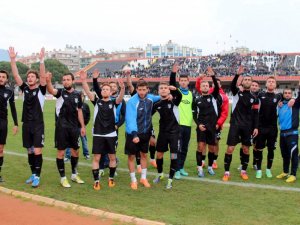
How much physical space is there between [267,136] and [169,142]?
95.1 inches

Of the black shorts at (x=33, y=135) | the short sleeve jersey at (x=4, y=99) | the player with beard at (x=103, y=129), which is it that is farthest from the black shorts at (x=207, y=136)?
the short sleeve jersey at (x=4, y=99)

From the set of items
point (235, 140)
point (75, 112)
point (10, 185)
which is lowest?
point (10, 185)

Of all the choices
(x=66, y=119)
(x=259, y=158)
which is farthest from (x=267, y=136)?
(x=66, y=119)

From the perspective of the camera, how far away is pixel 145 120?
25.0 ft

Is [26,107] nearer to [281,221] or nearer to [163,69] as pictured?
[281,221]

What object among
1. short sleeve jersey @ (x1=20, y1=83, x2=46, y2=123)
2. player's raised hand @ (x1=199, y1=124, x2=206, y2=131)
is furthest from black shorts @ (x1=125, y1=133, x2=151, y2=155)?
short sleeve jersey @ (x1=20, y1=83, x2=46, y2=123)

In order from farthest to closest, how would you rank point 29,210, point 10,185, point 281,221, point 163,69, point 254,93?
point 163,69 → point 254,93 → point 10,185 → point 29,210 → point 281,221

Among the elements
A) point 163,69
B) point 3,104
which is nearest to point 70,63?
point 163,69

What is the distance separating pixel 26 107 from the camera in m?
7.68

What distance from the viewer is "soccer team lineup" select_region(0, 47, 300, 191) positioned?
7547 mm

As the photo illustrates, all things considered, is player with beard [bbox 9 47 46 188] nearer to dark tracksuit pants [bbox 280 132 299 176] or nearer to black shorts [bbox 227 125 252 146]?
black shorts [bbox 227 125 252 146]

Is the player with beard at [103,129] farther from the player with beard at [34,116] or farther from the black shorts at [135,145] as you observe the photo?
the player with beard at [34,116]

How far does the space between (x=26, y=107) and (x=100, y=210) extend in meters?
2.98

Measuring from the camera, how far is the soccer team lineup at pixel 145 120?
297 inches
